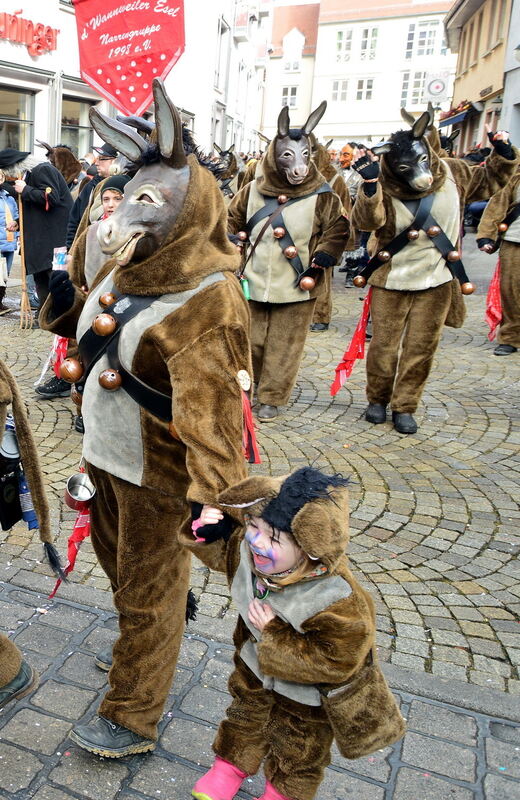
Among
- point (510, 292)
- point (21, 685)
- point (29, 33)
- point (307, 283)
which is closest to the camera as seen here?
point (21, 685)

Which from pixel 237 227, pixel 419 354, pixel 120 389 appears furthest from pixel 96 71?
pixel 120 389

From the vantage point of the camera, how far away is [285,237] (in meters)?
5.54

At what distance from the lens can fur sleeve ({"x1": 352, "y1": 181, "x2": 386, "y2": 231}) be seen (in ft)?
16.5

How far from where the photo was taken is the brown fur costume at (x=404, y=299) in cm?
525

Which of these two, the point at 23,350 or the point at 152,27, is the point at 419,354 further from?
the point at 23,350

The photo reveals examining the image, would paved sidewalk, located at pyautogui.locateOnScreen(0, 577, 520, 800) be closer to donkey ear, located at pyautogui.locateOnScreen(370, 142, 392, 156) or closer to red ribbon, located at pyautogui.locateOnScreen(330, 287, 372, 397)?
red ribbon, located at pyautogui.locateOnScreen(330, 287, 372, 397)

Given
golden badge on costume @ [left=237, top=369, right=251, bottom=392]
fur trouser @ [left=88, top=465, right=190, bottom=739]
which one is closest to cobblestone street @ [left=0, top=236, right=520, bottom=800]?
fur trouser @ [left=88, top=465, right=190, bottom=739]

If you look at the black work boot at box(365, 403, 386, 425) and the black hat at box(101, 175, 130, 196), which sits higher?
the black hat at box(101, 175, 130, 196)

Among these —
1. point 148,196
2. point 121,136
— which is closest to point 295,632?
point 148,196

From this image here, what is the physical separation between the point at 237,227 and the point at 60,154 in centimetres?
455

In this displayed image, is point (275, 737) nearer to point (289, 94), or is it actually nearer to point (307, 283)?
point (307, 283)

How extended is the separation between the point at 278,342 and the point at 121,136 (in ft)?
11.9

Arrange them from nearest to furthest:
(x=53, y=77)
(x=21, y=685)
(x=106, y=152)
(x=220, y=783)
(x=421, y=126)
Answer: (x=220, y=783), (x=21, y=685), (x=421, y=126), (x=106, y=152), (x=53, y=77)

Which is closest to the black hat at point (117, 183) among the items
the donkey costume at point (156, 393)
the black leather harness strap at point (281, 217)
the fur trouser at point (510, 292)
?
the black leather harness strap at point (281, 217)
